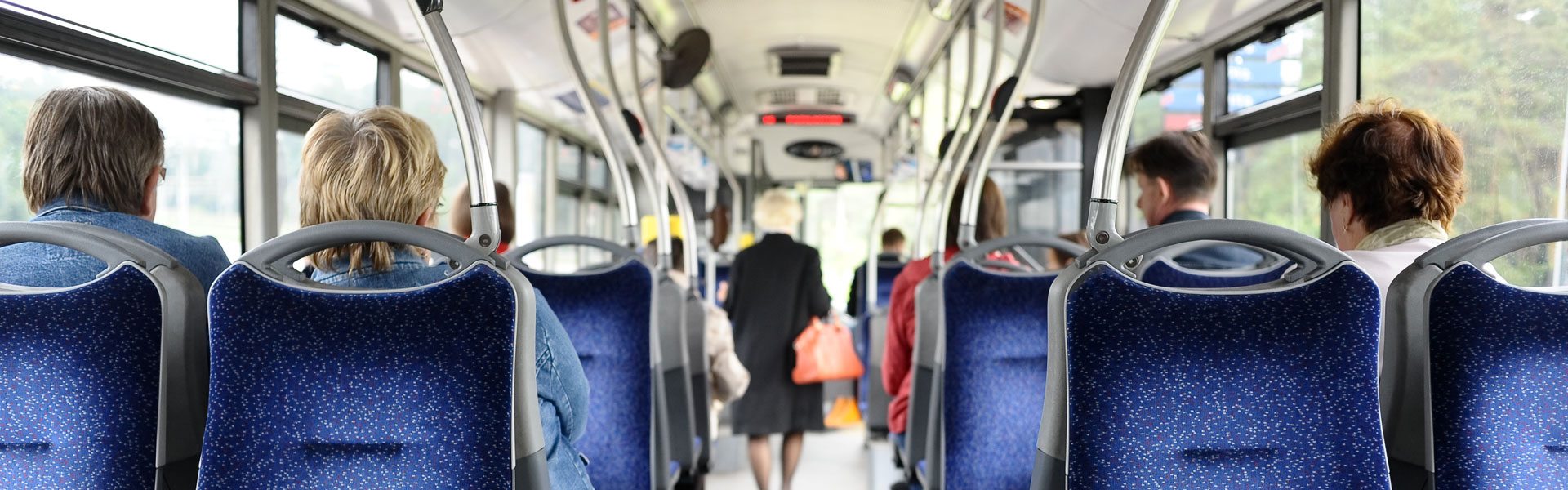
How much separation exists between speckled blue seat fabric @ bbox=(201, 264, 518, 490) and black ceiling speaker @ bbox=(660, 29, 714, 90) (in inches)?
193

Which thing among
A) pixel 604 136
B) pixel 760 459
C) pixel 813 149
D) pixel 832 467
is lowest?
pixel 832 467

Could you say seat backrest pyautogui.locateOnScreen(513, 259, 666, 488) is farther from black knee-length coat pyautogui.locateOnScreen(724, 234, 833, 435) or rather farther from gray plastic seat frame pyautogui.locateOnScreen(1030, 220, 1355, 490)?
black knee-length coat pyautogui.locateOnScreen(724, 234, 833, 435)

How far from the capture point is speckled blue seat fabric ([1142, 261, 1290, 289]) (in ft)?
6.39

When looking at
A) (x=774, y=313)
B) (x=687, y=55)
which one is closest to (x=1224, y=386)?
(x=774, y=313)

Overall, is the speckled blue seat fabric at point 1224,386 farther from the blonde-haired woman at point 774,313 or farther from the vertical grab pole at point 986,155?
the blonde-haired woman at point 774,313

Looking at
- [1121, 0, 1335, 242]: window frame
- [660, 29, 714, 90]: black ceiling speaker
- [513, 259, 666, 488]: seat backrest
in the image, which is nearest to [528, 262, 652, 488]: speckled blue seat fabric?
[513, 259, 666, 488]: seat backrest

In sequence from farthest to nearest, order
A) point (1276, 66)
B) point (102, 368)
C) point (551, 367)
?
point (1276, 66), point (551, 367), point (102, 368)

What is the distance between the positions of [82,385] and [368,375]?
1.27 ft

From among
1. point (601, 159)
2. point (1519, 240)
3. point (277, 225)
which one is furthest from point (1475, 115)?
point (601, 159)

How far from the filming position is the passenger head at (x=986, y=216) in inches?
126

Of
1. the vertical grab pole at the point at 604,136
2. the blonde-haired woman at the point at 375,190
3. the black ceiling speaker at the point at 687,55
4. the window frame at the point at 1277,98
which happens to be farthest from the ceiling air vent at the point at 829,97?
the blonde-haired woman at the point at 375,190

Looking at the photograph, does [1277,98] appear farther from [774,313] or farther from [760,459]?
[760,459]

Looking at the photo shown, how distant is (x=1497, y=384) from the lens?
1210mm

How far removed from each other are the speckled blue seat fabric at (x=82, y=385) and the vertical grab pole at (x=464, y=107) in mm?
414
